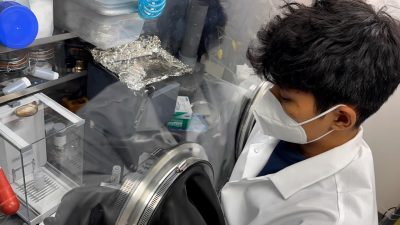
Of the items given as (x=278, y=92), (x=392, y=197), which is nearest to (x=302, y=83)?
(x=278, y=92)

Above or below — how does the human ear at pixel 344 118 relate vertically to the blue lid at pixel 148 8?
below

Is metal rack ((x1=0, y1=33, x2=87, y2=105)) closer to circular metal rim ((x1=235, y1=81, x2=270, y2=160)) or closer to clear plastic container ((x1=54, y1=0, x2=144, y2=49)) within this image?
clear plastic container ((x1=54, y1=0, x2=144, y2=49))

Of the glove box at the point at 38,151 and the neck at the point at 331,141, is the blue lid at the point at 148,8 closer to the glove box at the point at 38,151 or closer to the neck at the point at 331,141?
the glove box at the point at 38,151

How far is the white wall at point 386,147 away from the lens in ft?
5.54

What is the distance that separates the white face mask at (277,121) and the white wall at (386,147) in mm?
1051

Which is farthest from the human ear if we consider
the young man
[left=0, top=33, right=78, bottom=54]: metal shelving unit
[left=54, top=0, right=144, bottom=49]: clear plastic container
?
[left=0, top=33, right=78, bottom=54]: metal shelving unit

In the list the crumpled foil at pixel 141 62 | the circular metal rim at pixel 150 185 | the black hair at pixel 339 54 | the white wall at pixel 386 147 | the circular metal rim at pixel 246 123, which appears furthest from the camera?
the white wall at pixel 386 147

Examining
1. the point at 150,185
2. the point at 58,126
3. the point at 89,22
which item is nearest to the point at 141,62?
the point at 89,22

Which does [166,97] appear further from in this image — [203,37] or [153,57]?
[203,37]

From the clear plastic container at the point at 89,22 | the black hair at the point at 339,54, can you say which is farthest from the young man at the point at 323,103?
A: the clear plastic container at the point at 89,22

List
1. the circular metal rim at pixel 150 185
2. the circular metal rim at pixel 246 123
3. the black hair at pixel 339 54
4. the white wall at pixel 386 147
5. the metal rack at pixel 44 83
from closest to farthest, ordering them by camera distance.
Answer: the circular metal rim at pixel 150 185 < the black hair at pixel 339 54 < the metal rack at pixel 44 83 < the circular metal rim at pixel 246 123 < the white wall at pixel 386 147

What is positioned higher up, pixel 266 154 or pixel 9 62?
pixel 9 62

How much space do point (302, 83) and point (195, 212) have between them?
347 mm

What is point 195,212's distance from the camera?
0.64 metres
